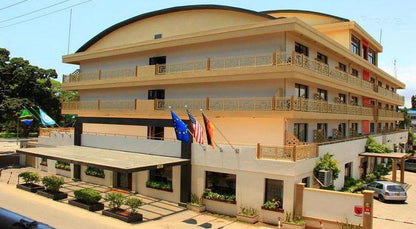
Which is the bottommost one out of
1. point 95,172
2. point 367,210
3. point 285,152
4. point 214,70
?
point 95,172

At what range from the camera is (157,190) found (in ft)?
77.4

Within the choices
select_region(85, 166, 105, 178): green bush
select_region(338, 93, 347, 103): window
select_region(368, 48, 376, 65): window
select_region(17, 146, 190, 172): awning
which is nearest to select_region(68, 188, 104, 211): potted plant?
select_region(17, 146, 190, 172): awning

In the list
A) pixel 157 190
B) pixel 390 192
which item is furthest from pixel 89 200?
pixel 390 192

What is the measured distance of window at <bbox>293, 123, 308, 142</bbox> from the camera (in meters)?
23.5

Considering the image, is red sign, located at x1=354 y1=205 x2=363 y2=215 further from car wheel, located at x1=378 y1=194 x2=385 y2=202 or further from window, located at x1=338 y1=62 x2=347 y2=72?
window, located at x1=338 y1=62 x2=347 y2=72

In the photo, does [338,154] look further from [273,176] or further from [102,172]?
[102,172]

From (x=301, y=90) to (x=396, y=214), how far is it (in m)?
9.60

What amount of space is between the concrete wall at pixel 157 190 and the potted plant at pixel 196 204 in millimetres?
1262

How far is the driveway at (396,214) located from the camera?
18.8 metres

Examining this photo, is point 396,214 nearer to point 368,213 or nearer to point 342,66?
point 368,213

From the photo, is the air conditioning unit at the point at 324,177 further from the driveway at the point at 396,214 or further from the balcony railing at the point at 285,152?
the driveway at the point at 396,214

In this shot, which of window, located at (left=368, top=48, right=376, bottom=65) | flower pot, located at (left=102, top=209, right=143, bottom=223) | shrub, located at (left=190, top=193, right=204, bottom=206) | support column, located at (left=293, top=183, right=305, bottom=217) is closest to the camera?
support column, located at (left=293, top=183, right=305, bottom=217)

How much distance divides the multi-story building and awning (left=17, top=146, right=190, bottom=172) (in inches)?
2.8

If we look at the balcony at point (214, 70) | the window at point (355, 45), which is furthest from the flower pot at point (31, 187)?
the window at point (355, 45)
